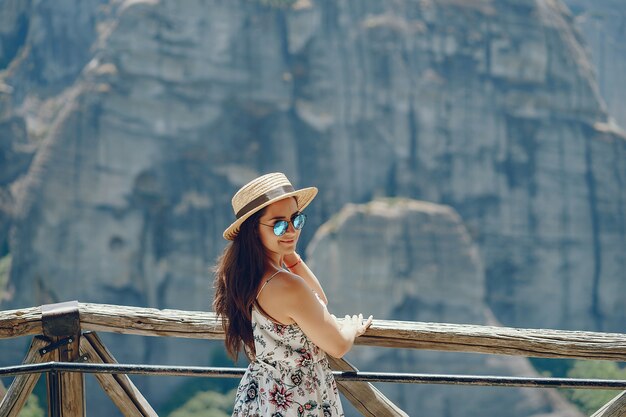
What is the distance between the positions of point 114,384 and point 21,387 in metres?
0.42

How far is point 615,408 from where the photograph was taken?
4.31 m

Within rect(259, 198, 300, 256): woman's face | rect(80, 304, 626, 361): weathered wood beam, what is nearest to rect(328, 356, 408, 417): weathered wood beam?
rect(80, 304, 626, 361): weathered wood beam

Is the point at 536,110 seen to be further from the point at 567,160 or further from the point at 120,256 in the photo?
the point at 120,256

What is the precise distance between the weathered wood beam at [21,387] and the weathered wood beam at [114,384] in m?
0.19

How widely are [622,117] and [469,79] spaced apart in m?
30.8

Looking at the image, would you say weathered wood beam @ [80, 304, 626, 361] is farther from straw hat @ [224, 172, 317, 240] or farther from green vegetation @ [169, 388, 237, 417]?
green vegetation @ [169, 388, 237, 417]

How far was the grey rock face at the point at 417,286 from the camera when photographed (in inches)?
1834

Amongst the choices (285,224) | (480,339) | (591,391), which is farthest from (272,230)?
(591,391)

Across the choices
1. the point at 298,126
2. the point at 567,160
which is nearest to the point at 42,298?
the point at 298,126

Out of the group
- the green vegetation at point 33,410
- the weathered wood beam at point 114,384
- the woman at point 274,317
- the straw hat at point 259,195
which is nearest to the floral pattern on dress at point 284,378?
the woman at point 274,317

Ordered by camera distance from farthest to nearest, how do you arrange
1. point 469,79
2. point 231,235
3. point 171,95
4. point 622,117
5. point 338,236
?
point 622,117
point 469,79
point 171,95
point 338,236
point 231,235

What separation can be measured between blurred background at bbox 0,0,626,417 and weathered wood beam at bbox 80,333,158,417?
42.3 meters

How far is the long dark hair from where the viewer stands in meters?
3.94

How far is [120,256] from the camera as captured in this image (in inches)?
1993
